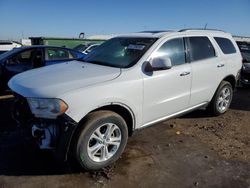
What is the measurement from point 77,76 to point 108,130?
816mm

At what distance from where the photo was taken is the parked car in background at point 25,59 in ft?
24.3

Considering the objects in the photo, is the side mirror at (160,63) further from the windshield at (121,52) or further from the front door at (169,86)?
the windshield at (121,52)

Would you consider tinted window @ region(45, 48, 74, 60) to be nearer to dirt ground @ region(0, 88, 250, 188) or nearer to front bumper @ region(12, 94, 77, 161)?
dirt ground @ region(0, 88, 250, 188)

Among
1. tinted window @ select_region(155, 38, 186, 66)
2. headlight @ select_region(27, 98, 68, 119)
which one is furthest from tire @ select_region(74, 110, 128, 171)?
tinted window @ select_region(155, 38, 186, 66)

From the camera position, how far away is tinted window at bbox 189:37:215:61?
4.86m

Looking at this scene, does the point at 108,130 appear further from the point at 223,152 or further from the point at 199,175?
the point at 223,152

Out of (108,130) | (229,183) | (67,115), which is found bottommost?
(229,183)

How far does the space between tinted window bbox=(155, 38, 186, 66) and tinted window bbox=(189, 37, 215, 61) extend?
0.25 m

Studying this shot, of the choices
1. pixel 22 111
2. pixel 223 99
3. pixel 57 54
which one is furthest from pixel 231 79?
pixel 57 54

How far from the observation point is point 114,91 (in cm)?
353

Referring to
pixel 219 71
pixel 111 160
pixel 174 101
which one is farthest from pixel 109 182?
pixel 219 71

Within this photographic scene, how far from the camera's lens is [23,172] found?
11.6 ft

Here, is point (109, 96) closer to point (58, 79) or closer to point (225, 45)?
point (58, 79)

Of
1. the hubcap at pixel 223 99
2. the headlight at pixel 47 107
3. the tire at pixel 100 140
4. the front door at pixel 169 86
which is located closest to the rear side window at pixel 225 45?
the hubcap at pixel 223 99
